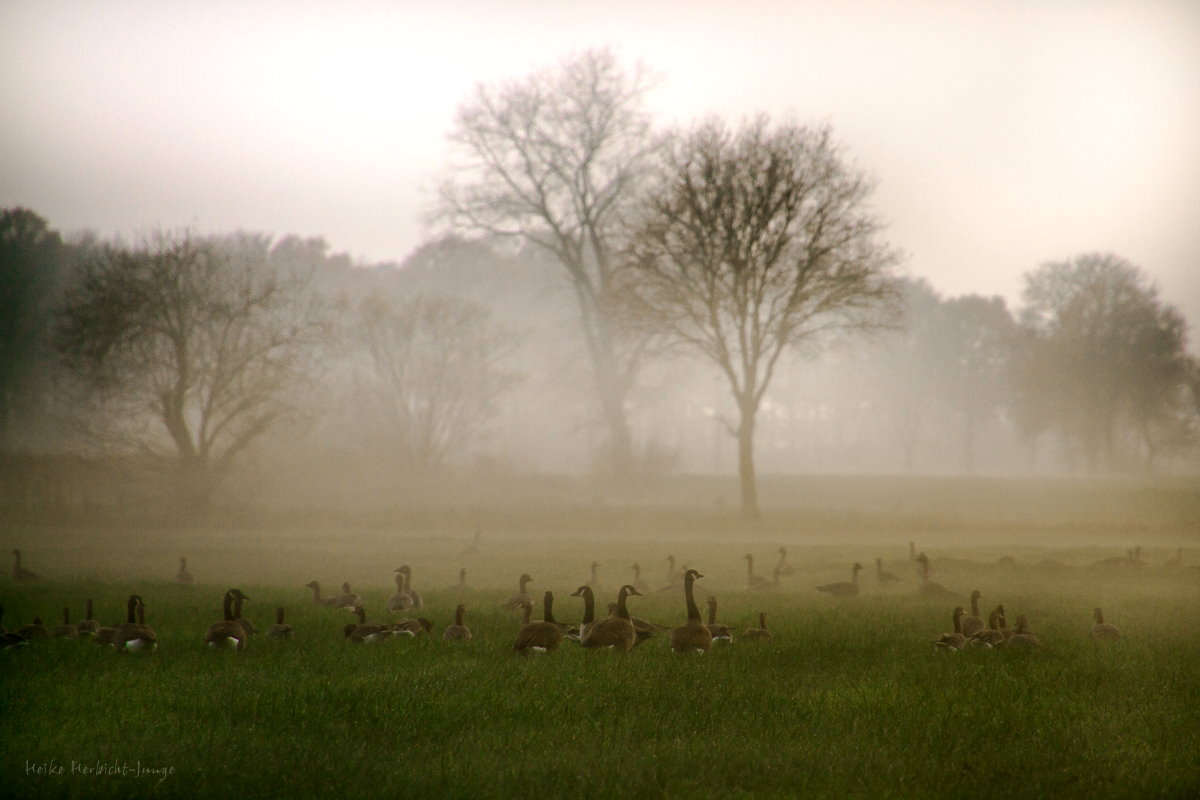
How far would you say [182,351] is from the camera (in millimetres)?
30453

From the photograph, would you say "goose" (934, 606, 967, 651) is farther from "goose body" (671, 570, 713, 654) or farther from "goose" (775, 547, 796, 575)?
"goose" (775, 547, 796, 575)

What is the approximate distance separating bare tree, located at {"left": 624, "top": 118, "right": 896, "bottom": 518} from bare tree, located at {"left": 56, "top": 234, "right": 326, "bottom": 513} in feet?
43.9

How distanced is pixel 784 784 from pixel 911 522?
91.8 ft

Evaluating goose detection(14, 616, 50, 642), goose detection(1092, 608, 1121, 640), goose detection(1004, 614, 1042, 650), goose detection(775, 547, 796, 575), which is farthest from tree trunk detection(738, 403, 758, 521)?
goose detection(14, 616, 50, 642)

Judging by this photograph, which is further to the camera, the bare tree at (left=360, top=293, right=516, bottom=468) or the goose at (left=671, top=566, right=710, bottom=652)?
the bare tree at (left=360, top=293, right=516, bottom=468)

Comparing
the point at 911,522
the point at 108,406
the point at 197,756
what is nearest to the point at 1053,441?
the point at 911,522

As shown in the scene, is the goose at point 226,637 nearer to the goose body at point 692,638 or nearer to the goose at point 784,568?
the goose body at point 692,638

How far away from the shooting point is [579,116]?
45.2m

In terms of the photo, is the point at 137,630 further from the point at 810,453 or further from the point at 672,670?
the point at 810,453

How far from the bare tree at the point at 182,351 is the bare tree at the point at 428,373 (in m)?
9.45

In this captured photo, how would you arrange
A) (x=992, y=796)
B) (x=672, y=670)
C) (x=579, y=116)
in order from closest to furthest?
(x=992, y=796) < (x=672, y=670) < (x=579, y=116)

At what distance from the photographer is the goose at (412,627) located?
12.7m

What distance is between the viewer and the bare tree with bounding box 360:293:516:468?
4206cm

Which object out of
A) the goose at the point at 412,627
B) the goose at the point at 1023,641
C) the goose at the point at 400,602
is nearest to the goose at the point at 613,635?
the goose at the point at 412,627
